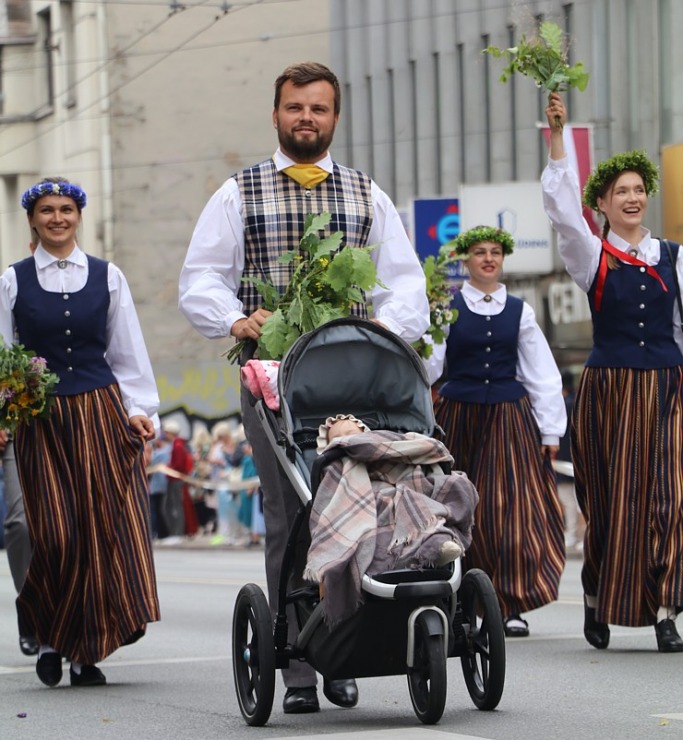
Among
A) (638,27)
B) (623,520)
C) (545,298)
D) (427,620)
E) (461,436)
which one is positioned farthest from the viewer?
(545,298)

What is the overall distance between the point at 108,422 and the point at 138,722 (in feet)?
6.39

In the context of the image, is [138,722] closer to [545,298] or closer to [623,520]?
[623,520]

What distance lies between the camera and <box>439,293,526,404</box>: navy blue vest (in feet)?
35.9

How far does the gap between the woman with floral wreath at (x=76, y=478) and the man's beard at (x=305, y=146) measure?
5.38ft

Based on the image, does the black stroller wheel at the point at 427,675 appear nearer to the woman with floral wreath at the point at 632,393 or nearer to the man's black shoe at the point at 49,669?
the man's black shoe at the point at 49,669

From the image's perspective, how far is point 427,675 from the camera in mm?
6234

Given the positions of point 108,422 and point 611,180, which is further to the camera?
point 611,180

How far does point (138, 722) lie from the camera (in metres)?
6.95

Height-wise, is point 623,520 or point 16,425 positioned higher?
point 16,425

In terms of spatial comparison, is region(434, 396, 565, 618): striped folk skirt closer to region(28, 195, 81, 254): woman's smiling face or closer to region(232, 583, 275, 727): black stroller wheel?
region(28, 195, 81, 254): woman's smiling face

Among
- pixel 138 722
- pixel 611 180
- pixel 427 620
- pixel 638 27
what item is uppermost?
pixel 638 27

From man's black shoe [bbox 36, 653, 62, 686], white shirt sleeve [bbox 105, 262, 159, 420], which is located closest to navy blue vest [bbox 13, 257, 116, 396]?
white shirt sleeve [bbox 105, 262, 159, 420]

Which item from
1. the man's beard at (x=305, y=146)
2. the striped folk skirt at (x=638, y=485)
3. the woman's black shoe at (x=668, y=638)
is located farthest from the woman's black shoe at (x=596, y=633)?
the man's beard at (x=305, y=146)

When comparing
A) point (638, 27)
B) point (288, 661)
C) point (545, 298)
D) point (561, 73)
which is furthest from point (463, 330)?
point (545, 298)
